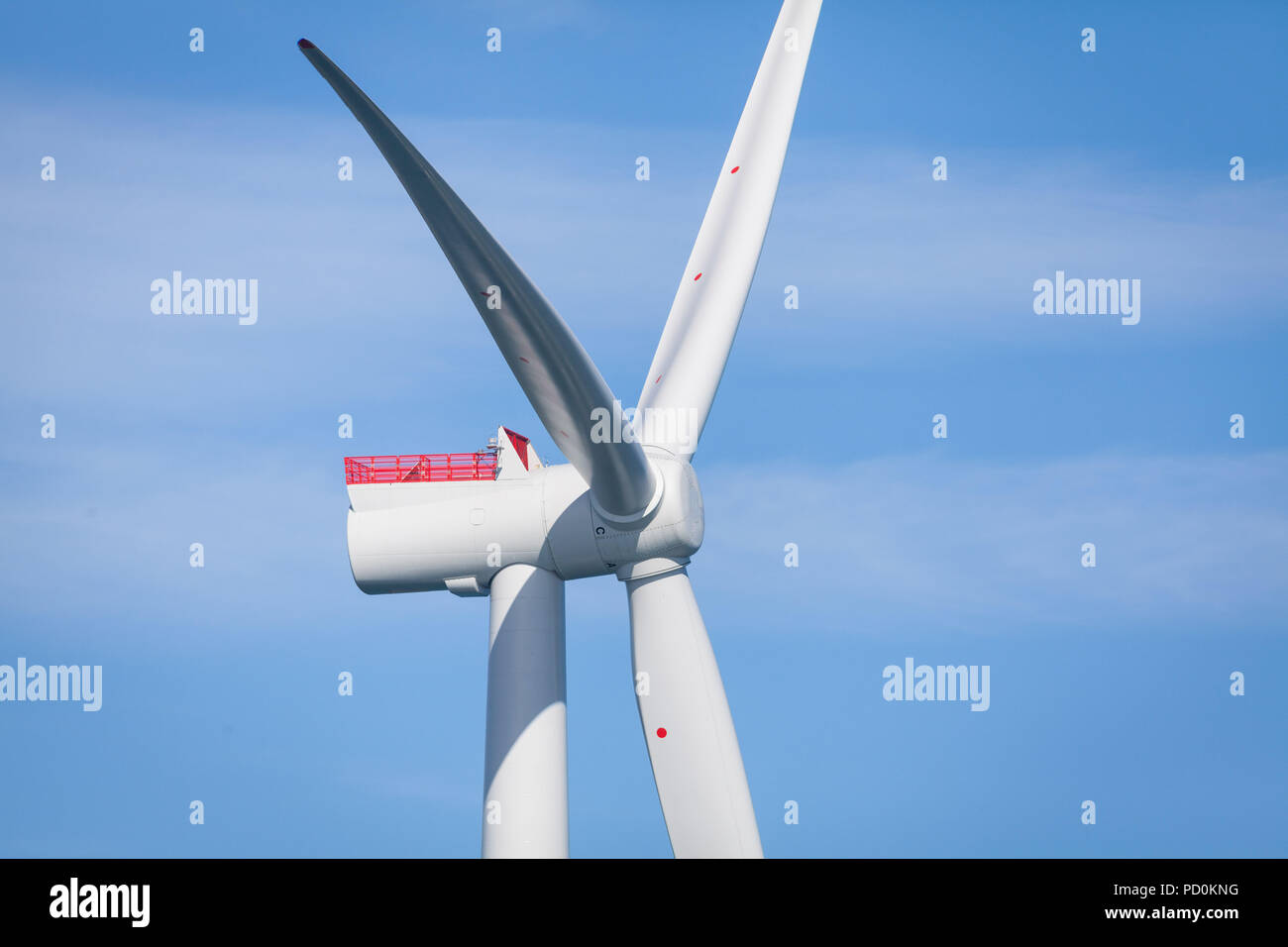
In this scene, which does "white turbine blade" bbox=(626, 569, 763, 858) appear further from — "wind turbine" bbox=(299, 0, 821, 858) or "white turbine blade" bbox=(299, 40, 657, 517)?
"white turbine blade" bbox=(299, 40, 657, 517)

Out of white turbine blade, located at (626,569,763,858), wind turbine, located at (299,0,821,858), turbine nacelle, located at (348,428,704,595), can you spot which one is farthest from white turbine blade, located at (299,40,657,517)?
white turbine blade, located at (626,569,763,858)

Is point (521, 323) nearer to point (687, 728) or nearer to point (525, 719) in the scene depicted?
point (525, 719)

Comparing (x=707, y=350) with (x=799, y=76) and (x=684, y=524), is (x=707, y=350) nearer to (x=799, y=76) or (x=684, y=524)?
(x=684, y=524)

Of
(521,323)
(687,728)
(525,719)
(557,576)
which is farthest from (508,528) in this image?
(521,323)
